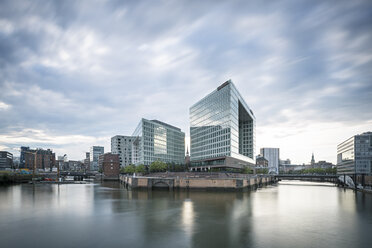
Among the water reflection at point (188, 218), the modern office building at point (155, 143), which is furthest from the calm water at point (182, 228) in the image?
the modern office building at point (155, 143)

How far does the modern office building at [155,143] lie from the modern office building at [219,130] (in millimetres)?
23331

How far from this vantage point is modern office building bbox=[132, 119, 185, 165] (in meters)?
162

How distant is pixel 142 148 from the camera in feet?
527

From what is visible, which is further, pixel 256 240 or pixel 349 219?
pixel 349 219

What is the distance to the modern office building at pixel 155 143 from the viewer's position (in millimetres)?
161500

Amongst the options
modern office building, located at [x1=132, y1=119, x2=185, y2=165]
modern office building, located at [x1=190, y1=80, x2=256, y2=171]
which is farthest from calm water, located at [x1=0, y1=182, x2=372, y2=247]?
modern office building, located at [x1=132, y1=119, x2=185, y2=165]

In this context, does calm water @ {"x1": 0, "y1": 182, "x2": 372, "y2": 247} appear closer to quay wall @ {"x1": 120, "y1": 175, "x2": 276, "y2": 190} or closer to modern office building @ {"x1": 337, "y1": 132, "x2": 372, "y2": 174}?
quay wall @ {"x1": 120, "y1": 175, "x2": 276, "y2": 190}

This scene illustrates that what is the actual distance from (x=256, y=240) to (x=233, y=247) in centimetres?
380

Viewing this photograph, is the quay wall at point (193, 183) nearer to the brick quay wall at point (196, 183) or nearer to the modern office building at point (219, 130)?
the brick quay wall at point (196, 183)

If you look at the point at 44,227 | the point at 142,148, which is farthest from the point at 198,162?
the point at 44,227

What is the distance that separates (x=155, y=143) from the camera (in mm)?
170500

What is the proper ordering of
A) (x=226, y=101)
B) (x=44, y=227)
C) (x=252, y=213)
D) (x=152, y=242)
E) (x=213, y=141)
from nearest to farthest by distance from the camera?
1. (x=152, y=242)
2. (x=44, y=227)
3. (x=252, y=213)
4. (x=226, y=101)
5. (x=213, y=141)

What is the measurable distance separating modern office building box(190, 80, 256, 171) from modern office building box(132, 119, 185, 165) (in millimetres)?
23331

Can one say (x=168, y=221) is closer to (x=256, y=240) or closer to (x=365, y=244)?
(x=256, y=240)
